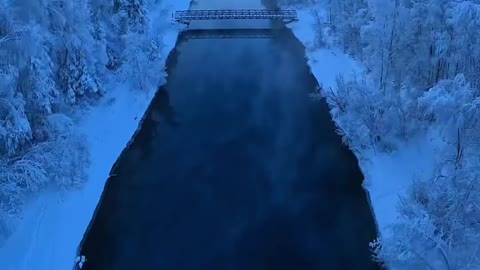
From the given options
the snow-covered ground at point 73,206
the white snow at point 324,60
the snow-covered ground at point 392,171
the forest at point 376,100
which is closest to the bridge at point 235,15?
the white snow at point 324,60

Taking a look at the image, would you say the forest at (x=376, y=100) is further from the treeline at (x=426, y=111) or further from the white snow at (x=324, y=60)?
the white snow at (x=324, y=60)

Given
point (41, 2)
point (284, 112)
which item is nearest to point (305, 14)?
point (284, 112)

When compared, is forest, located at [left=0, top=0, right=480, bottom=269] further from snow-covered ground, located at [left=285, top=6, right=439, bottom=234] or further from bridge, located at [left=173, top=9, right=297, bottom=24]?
bridge, located at [left=173, top=9, right=297, bottom=24]

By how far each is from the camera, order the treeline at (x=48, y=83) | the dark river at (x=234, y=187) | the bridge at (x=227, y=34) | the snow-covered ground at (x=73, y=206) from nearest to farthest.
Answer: the snow-covered ground at (x=73, y=206), the treeline at (x=48, y=83), the dark river at (x=234, y=187), the bridge at (x=227, y=34)

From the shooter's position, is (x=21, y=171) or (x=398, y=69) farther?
(x=398, y=69)

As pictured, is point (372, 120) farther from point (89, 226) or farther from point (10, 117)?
point (10, 117)

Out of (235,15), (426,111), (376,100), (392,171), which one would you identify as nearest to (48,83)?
(376,100)
